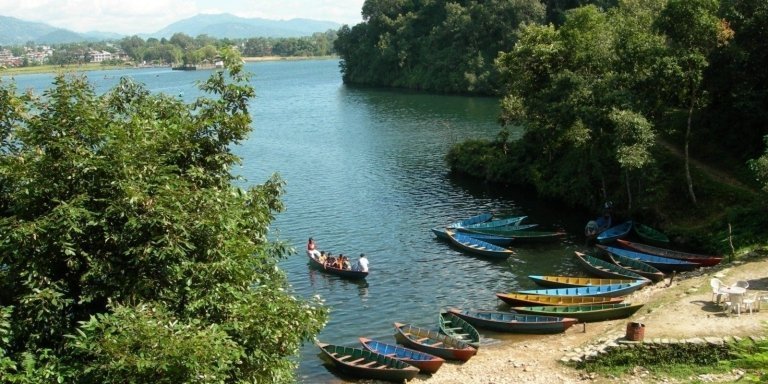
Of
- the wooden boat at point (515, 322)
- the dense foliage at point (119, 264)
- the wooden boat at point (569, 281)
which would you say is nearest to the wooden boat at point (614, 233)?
the wooden boat at point (569, 281)

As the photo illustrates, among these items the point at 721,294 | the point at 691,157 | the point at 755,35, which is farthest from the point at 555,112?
the point at 721,294

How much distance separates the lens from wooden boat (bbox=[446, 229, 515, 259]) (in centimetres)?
4125

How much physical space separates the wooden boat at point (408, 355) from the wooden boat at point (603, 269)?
1322 centimetres

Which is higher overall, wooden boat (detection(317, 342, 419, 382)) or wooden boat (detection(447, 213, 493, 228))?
wooden boat (detection(447, 213, 493, 228))

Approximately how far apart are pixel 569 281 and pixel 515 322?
668 cm

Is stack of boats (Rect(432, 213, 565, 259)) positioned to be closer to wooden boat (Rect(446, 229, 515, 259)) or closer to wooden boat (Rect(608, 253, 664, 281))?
wooden boat (Rect(446, 229, 515, 259))

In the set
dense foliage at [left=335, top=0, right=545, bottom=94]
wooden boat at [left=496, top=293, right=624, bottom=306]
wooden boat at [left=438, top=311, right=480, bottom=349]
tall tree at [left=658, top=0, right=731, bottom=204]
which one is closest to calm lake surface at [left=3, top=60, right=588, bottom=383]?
wooden boat at [left=496, top=293, right=624, bottom=306]

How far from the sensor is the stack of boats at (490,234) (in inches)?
1657

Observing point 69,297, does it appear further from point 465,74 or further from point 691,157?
point 465,74

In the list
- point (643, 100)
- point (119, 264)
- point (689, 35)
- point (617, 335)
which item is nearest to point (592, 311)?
point (617, 335)

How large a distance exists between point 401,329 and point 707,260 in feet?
56.5

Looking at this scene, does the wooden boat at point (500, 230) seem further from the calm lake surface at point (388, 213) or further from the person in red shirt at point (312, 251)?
the person in red shirt at point (312, 251)

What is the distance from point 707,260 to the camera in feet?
117

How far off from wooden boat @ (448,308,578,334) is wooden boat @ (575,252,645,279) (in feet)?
22.3
